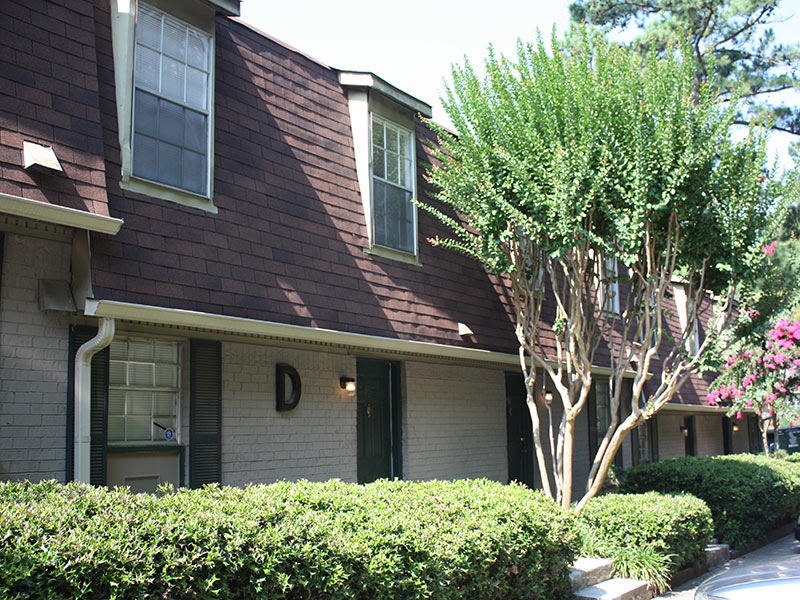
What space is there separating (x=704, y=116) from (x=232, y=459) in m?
6.62

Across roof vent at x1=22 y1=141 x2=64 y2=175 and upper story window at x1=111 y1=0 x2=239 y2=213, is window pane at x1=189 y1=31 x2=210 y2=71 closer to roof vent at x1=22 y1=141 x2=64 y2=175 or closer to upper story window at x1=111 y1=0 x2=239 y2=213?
upper story window at x1=111 y1=0 x2=239 y2=213

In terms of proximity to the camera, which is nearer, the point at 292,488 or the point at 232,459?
the point at 292,488

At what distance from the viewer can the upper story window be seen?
742 cm

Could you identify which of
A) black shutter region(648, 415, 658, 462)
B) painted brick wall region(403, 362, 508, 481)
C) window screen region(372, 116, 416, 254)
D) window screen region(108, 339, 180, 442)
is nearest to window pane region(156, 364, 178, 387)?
window screen region(108, 339, 180, 442)

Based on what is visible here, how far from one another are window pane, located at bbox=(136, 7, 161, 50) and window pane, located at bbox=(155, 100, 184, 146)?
593mm

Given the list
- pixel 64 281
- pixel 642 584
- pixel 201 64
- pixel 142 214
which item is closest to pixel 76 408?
pixel 64 281

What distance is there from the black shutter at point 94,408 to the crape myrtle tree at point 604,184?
4.96 meters

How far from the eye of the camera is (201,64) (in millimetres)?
8227

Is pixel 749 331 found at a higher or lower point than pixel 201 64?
lower

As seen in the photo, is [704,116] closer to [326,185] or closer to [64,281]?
[326,185]

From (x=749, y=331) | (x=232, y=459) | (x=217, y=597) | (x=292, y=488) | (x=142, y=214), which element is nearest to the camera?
(x=217, y=597)

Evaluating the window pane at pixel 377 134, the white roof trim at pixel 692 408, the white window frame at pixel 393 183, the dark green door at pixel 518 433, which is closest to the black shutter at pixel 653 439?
the white roof trim at pixel 692 408

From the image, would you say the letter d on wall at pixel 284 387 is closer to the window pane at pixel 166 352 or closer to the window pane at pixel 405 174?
the window pane at pixel 166 352

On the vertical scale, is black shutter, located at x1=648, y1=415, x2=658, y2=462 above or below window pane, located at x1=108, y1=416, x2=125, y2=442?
below
